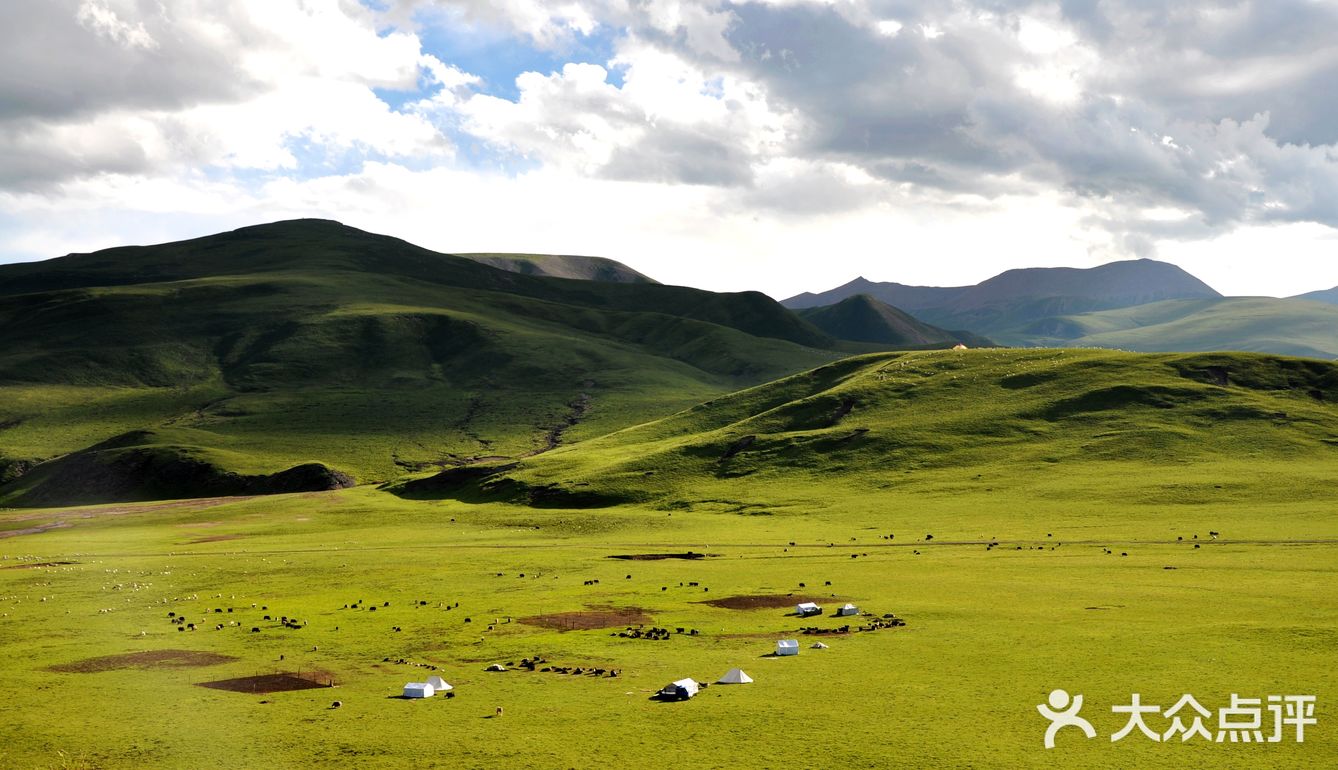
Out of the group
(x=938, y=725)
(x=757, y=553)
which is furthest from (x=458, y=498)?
(x=938, y=725)

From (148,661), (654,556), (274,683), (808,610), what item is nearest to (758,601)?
(808,610)

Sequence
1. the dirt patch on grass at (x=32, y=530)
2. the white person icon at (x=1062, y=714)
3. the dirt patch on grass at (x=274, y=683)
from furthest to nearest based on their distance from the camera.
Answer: the dirt patch on grass at (x=32, y=530)
the dirt patch on grass at (x=274, y=683)
the white person icon at (x=1062, y=714)

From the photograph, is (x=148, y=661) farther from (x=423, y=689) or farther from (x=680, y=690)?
(x=680, y=690)

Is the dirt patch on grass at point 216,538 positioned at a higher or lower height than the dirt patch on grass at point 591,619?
lower

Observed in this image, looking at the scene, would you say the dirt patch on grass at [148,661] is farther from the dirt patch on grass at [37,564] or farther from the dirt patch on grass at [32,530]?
the dirt patch on grass at [32,530]

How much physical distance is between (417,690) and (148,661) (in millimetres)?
17683

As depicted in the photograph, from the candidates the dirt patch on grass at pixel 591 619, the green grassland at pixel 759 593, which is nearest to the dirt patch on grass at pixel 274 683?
the green grassland at pixel 759 593

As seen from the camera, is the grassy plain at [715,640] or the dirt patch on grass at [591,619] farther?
the dirt patch on grass at [591,619]

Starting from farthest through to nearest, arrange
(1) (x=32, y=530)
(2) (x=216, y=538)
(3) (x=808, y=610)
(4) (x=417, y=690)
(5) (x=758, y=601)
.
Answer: (1) (x=32, y=530)
(2) (x=216, y=538)
(5) (x=758, y=601)
(3) (x=808, y=610)
(4) (x=417, y=690)

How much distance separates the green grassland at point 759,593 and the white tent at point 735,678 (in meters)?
1.15

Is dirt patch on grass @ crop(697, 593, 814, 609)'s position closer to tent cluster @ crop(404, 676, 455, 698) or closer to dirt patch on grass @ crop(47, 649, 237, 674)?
tent cluster @ crop(404, 676, 455, 698)

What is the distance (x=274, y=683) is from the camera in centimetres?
4550

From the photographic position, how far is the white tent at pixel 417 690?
42.3 metres

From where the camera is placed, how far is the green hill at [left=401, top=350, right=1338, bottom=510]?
138250 millimetres
